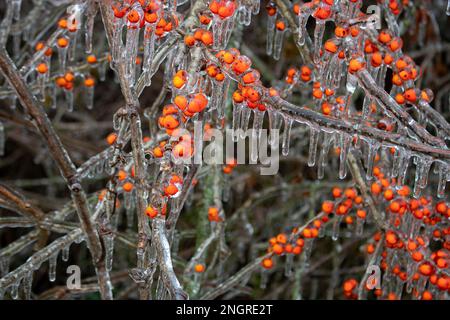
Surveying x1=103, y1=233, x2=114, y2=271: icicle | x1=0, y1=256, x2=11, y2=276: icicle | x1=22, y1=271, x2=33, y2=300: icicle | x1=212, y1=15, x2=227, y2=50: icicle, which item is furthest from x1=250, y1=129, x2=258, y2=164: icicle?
x1=0, y1=256, x2=11, y2=276: icicle

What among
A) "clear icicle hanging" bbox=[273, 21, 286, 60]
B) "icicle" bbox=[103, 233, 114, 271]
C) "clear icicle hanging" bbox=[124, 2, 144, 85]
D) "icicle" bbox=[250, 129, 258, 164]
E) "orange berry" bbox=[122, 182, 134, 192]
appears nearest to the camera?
"clear icicle hanging" bbox=[124, 2, 144, 85]

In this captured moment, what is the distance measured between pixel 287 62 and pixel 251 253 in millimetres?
1342

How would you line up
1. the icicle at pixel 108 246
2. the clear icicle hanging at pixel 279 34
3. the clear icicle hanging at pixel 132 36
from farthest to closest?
the clear icicle hanging at pixel 279 34 < the icicle at pixel 108 246 < the clear icicle hanging at pixel 132 36

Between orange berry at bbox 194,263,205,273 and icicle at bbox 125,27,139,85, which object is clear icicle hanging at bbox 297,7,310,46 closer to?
icicle at bbox 125,27,139,85

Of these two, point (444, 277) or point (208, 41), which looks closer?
point (208, 41)

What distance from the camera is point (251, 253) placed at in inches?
124

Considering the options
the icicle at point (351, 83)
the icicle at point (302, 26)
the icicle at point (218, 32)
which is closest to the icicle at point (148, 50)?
the icicle at point (218, 32)

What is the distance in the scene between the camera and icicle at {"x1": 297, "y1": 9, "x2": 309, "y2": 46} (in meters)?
1.78

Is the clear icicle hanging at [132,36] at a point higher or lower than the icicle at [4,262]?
higher

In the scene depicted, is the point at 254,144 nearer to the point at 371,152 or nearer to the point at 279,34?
the point at 371,152

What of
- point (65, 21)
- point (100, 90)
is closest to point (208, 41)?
point (65, 21)

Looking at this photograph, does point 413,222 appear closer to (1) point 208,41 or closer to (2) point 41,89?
(1) point 208,41

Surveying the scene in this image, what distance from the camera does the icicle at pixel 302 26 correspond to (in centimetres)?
178

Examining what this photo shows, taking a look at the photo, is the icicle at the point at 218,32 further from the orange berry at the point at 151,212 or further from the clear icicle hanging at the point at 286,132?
the orange berry at the point at 151,212
